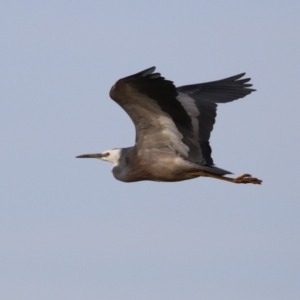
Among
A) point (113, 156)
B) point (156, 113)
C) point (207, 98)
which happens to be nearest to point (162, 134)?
point (156, 113)

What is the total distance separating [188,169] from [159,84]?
5.74ft

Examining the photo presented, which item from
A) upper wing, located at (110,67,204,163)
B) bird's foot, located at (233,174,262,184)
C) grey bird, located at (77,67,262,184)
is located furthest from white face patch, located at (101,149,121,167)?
bird's foot, located at (233,174,262,184)


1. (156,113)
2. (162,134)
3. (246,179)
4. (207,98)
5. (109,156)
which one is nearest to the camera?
(156,113)

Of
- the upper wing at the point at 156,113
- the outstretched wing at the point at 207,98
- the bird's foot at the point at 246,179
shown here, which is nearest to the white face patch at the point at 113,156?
the upper wing at the point at 156,113

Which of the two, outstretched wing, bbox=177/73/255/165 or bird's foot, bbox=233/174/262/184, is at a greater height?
outstretched wing, bbox=177/73/255/165

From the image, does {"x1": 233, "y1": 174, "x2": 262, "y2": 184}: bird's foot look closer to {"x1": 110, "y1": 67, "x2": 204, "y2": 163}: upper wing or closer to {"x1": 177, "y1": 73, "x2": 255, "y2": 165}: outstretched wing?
{"x1": 177, "y1": 73, "x2": 255, "y2": 165}: outstretched wing

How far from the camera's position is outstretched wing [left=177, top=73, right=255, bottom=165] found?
14555 millimetres

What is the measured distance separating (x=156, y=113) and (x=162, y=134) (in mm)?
427

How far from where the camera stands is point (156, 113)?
13.5 metres

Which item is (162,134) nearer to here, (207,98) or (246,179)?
(246,179)

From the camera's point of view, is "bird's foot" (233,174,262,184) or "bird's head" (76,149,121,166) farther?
"bird's head" (76,149,121,166)

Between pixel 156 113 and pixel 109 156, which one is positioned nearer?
pixel 156 113

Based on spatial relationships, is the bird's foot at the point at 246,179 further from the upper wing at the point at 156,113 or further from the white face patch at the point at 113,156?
the white face patch at the point at 113,156

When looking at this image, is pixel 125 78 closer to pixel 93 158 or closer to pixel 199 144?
pixel 199 144
